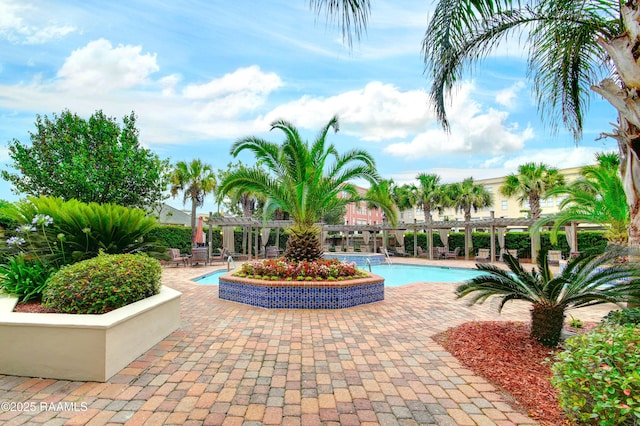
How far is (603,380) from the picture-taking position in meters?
2.17

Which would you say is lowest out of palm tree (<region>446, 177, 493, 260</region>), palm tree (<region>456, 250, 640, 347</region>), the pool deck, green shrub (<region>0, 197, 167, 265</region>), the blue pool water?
the blue pool water

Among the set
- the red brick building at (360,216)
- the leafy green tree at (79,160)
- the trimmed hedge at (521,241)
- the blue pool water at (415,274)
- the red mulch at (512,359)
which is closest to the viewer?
the red mulch at (512,359)

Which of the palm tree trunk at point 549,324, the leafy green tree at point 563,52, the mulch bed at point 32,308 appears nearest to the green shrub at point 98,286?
the mulch bed at point 32,308

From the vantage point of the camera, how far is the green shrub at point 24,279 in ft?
15.9

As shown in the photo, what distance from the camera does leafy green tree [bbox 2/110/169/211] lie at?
1509cm

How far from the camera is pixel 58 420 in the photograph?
2570 mm

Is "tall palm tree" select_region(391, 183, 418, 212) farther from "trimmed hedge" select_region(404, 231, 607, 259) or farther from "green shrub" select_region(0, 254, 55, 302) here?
"green shrub" select_region(0, 254, 55, 302)

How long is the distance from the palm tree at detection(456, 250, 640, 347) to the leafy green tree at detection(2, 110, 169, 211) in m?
16.4

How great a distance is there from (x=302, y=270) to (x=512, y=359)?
14.9 feet

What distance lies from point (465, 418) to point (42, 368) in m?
4.01

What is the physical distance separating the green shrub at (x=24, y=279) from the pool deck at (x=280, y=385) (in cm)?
200

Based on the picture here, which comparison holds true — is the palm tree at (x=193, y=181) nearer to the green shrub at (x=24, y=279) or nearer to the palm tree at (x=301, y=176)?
the palm tree at (x=301, y=176)

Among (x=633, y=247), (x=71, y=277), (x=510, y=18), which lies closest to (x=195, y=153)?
(x=71, y=277)

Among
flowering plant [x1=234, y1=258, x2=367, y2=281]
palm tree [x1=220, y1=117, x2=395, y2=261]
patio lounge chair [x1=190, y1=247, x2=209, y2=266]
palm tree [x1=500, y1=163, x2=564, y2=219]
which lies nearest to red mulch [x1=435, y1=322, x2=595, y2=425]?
flowering plant [x1=234, y1=258, x2=367, y2=281]
